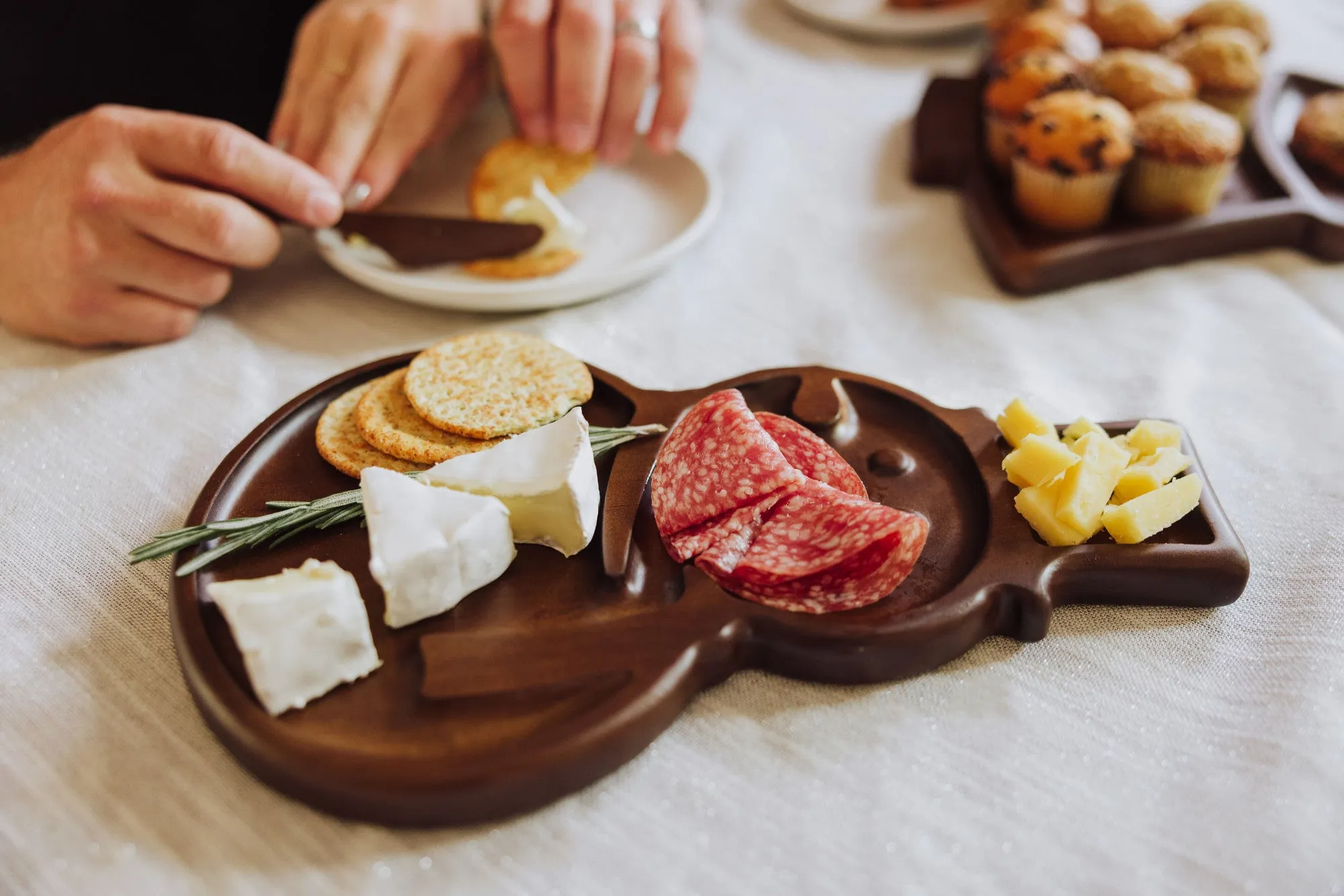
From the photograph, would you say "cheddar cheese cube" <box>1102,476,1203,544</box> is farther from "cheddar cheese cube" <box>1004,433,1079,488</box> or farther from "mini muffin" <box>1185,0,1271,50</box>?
"mini muffin" <box>1185,0,1271,50</box>

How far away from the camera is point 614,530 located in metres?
0.96

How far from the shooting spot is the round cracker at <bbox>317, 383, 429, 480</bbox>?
104cm

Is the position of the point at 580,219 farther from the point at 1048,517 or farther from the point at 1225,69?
the point at 1225,69

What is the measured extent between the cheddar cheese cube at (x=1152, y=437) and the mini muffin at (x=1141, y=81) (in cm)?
73

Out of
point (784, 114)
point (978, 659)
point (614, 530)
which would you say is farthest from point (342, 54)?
point (978, 659)

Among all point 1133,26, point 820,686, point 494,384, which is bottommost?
point 820,686

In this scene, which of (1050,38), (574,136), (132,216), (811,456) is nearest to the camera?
(811,456)

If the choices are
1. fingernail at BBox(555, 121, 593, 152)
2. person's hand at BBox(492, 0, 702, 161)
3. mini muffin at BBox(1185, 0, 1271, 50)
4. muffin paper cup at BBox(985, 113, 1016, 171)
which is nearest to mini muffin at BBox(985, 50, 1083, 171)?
muffin paper cup at BBox(985, 113, 1016, 171)

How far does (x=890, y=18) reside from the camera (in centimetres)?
208

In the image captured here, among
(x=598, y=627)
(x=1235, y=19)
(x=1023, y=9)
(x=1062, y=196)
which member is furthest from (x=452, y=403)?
(x=1235, y=19)

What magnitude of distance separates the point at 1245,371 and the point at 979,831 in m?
0.84

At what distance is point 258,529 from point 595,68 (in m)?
0.88

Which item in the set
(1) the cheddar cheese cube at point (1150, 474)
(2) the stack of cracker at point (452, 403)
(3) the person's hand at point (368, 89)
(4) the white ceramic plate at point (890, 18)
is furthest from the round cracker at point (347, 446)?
(4) the white ceramic plate at point (890, 18)

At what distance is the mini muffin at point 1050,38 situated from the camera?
166cm
